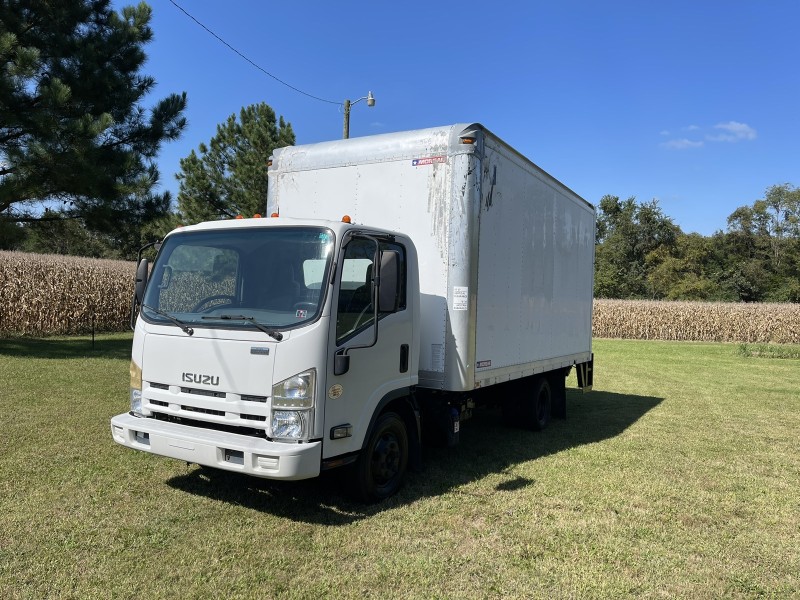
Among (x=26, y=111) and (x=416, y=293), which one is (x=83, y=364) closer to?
(x=26, y=111)

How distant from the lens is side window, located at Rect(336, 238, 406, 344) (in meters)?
4.47

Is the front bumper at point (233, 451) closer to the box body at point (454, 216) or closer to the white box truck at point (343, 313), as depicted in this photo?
the white box truck at point (343, 313)

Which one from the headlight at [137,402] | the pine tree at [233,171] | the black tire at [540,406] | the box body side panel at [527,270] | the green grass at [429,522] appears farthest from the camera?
the pine tree at [233,171]

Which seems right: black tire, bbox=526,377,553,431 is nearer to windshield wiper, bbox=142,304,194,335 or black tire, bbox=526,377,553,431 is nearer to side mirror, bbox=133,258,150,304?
windshield wiper, bbox=142,304,194,335

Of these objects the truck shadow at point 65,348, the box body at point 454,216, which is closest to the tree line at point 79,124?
the truck shadow at point 65,348

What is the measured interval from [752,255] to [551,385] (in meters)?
61.1

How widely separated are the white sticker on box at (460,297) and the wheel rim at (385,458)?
1357mm

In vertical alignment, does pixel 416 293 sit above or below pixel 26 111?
below

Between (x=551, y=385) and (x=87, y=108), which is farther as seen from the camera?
(x=87, y=108)

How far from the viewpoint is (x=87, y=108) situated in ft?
48.6

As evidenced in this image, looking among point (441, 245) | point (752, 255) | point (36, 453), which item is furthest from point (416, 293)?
point (752, 255)

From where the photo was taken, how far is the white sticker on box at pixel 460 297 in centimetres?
560

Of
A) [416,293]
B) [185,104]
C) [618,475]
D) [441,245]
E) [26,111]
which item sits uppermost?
[185,104]

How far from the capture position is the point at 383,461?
16.8ft
